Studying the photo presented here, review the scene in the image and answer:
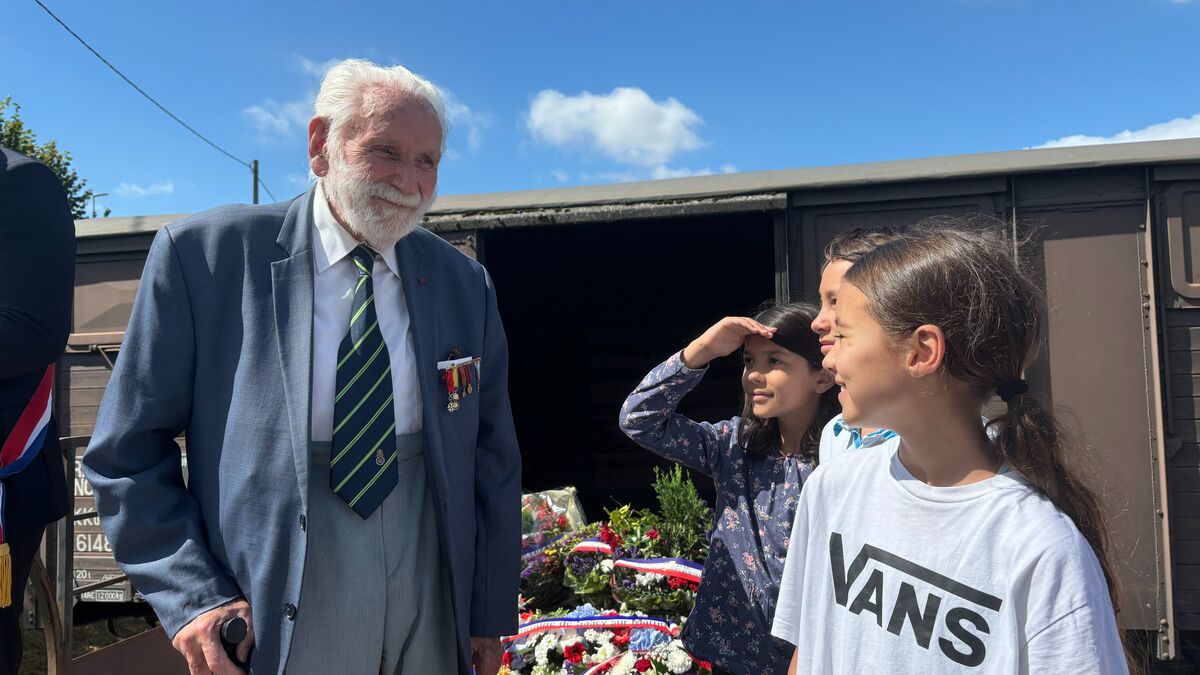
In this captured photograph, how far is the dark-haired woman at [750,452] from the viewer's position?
2.02m

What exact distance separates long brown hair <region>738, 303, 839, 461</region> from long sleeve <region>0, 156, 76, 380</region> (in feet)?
5.97

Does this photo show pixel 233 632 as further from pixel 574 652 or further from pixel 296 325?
pixel 574 652

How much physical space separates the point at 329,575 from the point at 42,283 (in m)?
1.04

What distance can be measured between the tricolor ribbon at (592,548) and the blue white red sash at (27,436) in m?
2.34

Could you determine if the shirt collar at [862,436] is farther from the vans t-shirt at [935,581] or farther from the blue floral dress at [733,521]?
the vans t-shirt at [935,581]

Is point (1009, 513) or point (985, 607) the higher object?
point (1009, 513)

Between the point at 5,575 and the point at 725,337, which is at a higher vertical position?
the point at 725,337

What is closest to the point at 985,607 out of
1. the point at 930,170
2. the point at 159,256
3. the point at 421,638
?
the point at 421,638

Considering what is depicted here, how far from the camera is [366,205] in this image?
1743mm

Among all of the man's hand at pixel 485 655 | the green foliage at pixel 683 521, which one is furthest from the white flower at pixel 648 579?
the man's hand at pixel 485 655

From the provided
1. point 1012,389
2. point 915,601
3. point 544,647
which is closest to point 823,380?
point 1012,389

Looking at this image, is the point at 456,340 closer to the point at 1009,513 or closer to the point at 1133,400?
the point at 1009,513

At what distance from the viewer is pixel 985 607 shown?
1.13 meters

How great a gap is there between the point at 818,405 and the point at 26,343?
202 centimetres
